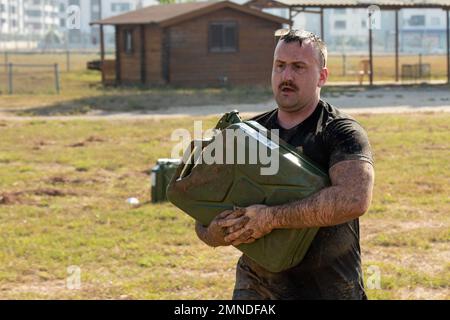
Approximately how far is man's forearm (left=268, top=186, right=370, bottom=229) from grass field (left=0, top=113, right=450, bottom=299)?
139 inches

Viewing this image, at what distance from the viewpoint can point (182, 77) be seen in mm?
31797

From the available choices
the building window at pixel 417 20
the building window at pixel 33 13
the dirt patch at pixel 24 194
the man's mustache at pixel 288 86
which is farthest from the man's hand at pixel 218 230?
the building window at pixel 33 13

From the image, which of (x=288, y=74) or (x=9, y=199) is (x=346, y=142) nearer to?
(x=288, y=74)

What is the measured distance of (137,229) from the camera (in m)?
9.18

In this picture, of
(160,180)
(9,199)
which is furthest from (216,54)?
(160,180)

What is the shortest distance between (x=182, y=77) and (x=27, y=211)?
21.9 m

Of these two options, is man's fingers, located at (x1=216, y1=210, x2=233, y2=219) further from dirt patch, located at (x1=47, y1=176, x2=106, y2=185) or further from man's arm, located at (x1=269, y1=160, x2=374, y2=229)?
dirt patch, located at (x1=47, y1=176, x2=106, y2=185)

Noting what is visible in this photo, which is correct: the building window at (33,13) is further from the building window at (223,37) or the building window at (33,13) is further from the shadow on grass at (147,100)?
the shadow on grass at (147,100)

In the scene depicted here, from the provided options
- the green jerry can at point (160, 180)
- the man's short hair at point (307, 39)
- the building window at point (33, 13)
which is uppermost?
the building window at point (33, 13)

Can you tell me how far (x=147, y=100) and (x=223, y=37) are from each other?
7097mm

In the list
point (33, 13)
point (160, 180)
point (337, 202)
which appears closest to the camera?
point (337, 202)

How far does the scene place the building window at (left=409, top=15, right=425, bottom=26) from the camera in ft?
429

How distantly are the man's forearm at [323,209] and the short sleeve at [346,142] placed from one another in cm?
14

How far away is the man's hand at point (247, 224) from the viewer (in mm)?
3332
